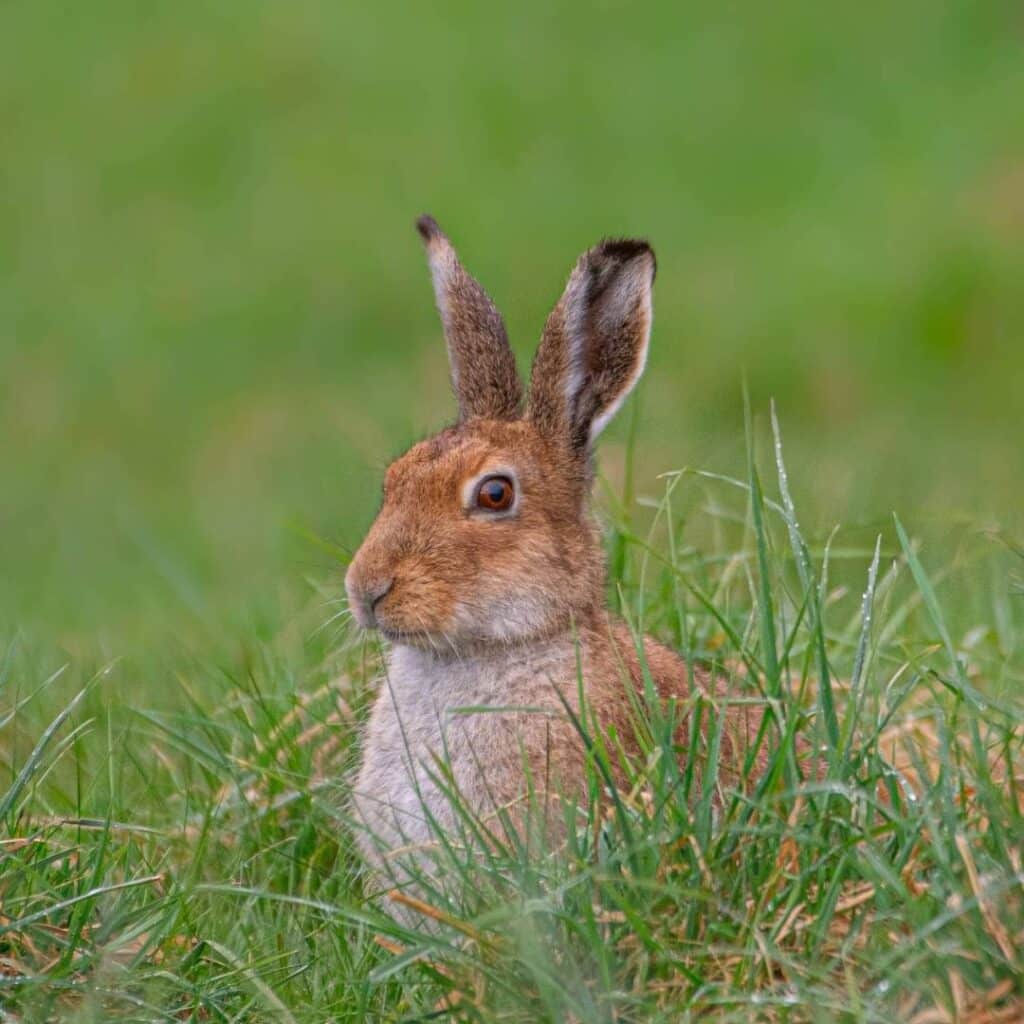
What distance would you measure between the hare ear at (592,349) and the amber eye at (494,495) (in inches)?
10.5

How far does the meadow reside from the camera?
12.2 ft

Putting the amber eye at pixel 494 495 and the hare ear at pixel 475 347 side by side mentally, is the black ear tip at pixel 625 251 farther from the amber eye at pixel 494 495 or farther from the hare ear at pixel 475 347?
the amber eye at pixel 494 495

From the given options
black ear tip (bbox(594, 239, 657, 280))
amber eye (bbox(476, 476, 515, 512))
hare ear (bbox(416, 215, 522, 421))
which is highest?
black ear tip (bbox(594, 239, 657, 280))

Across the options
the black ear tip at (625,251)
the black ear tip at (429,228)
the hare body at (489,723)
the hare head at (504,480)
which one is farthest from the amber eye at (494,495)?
the black ear tip at (429,228)

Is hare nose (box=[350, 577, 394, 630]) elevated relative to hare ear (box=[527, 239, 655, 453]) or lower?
lower

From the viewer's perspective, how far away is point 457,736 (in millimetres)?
4668

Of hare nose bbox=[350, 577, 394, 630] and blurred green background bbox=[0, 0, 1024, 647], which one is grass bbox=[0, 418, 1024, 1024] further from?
blurred green background bbox=[0, 0, 1024, 647]

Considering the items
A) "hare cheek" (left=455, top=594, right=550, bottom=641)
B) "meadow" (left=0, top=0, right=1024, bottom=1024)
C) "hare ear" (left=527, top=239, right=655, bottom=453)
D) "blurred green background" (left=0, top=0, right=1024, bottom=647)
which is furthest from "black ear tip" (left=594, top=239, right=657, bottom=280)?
"blurred green background" (left=0, top=0, right=1024, bottom=647)

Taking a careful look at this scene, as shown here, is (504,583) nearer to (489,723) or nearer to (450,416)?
(489,723)

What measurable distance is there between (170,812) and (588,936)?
1812 millimetres

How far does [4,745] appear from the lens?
5.59 meters

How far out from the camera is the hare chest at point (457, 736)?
178 inches

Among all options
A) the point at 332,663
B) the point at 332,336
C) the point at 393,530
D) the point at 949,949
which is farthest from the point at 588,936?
the point at 332,336

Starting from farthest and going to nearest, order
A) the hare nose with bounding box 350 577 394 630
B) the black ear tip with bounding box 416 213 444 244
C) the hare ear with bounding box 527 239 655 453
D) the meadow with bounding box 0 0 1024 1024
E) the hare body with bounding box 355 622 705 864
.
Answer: the black ear tip with bounding box 416 213 444 244
the hare ear with bounding box 527 239 655 453
the hare nose with bounding box 350 577 394 630
the hare body with bounding box 355 622 705 864
the meadow with bounding box 0 0 1024 1024
